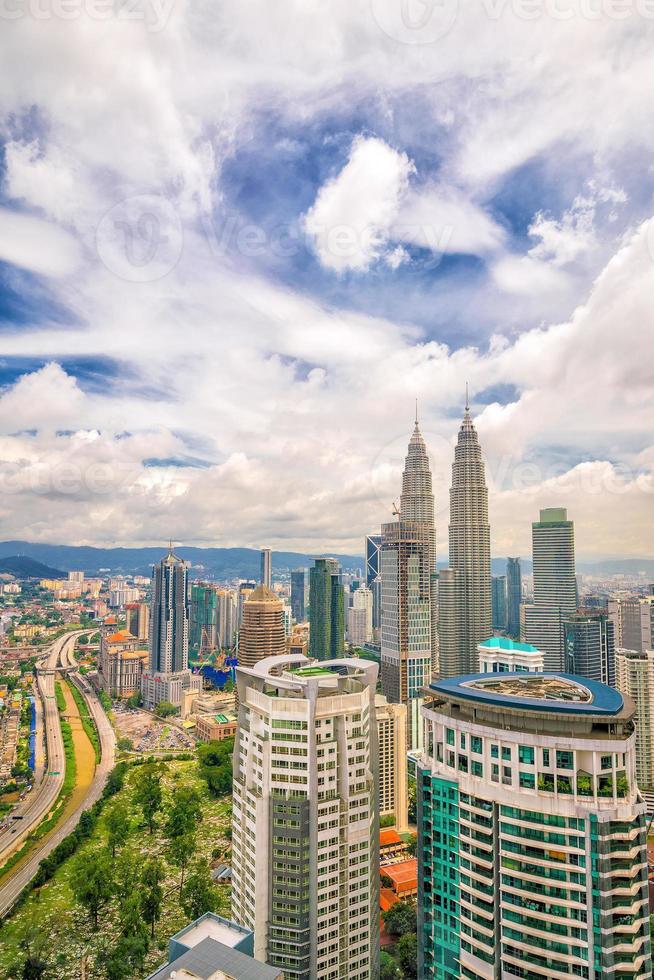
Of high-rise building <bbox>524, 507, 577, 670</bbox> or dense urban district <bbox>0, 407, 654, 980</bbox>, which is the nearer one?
dense urban district <bbox>0, 407, 654, 980</bbox>

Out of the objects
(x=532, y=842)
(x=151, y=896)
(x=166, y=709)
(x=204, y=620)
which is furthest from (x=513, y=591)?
(x=532, y=842)

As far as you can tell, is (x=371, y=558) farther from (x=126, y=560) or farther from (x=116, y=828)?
(x=126, y=560)

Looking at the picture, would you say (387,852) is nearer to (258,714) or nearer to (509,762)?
(258,714)

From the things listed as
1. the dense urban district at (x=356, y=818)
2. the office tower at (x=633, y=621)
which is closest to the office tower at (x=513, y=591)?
the office tower at (x=633, y=621)

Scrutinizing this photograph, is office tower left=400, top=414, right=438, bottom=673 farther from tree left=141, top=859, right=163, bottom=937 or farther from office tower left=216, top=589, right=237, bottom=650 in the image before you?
tree left=141, top=859, right=163, bottom=937

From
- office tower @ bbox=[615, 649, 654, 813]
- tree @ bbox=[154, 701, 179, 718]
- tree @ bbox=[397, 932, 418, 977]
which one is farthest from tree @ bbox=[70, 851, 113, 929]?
tree @ bbox=[154, 701, 179, 718]

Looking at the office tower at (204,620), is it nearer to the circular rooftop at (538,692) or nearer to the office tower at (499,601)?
the office tower at (499,601)
